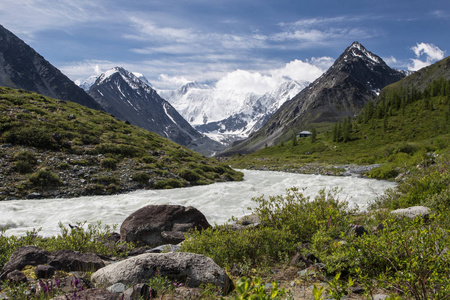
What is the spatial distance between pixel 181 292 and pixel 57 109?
3452cm

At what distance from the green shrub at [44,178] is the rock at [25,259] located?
50.4 feet

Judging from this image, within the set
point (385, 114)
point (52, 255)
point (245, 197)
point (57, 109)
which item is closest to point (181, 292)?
point (52, 255)

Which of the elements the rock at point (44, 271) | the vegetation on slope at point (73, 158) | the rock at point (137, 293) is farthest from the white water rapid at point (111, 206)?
the rock at point (137, 293)

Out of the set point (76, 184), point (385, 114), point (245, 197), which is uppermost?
point (385, 114)

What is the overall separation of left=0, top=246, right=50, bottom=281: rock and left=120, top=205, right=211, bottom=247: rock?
4.02 m

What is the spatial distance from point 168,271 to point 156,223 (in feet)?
18.5

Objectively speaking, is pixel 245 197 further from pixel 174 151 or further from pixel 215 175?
pixel 174 151

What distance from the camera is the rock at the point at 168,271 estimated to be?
462 centimetres

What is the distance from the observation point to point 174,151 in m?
33.3

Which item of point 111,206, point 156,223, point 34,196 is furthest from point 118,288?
point 34,196

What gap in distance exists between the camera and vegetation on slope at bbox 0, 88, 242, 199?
1891 centimetres

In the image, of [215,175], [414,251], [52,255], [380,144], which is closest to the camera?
[414,251]

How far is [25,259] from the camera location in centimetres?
549

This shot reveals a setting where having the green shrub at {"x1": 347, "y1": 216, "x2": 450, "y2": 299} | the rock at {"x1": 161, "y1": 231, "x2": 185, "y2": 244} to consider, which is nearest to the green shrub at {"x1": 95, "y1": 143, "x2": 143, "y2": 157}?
the rock at {"x1": 161, "y1": 231, "x2": 185, "y2": 244}
